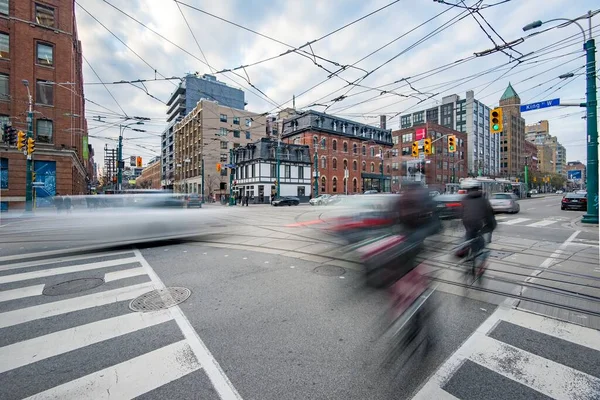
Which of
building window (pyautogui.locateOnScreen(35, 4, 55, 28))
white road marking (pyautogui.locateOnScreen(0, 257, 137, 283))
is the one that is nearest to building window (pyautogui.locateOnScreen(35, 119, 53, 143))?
building window (pyautogui.locateOnScreen(35, 4, 55, 28))

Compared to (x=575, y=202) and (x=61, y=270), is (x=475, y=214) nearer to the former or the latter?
(x=61, y=270)

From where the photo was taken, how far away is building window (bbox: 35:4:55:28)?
27094 millimetres

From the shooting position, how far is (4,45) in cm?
2612

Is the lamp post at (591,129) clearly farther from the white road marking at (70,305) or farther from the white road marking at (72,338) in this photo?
the white road marking at (70,305)

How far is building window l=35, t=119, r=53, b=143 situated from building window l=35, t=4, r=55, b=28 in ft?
33.6

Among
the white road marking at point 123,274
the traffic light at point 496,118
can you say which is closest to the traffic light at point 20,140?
the white road marking at point 123,274

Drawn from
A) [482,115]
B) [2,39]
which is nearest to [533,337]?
[2,39]

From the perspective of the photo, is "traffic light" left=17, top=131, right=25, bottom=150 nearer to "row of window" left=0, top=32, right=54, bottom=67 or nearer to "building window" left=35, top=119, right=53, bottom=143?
"building window" left=35, top=119, right=53, bottom=143

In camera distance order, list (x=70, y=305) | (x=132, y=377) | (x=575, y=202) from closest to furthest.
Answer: (x=132, y=377) < (x=70, y=305) < (x=575, y=202)

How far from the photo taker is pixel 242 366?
2797 millimetres

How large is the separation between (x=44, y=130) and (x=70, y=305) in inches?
1303

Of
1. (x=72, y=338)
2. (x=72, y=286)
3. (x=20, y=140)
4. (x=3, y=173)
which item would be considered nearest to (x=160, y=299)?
(x=72, y=338)

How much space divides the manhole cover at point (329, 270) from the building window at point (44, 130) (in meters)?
34.6

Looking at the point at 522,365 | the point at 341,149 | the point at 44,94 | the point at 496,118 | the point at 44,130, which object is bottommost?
the point at 522,365
